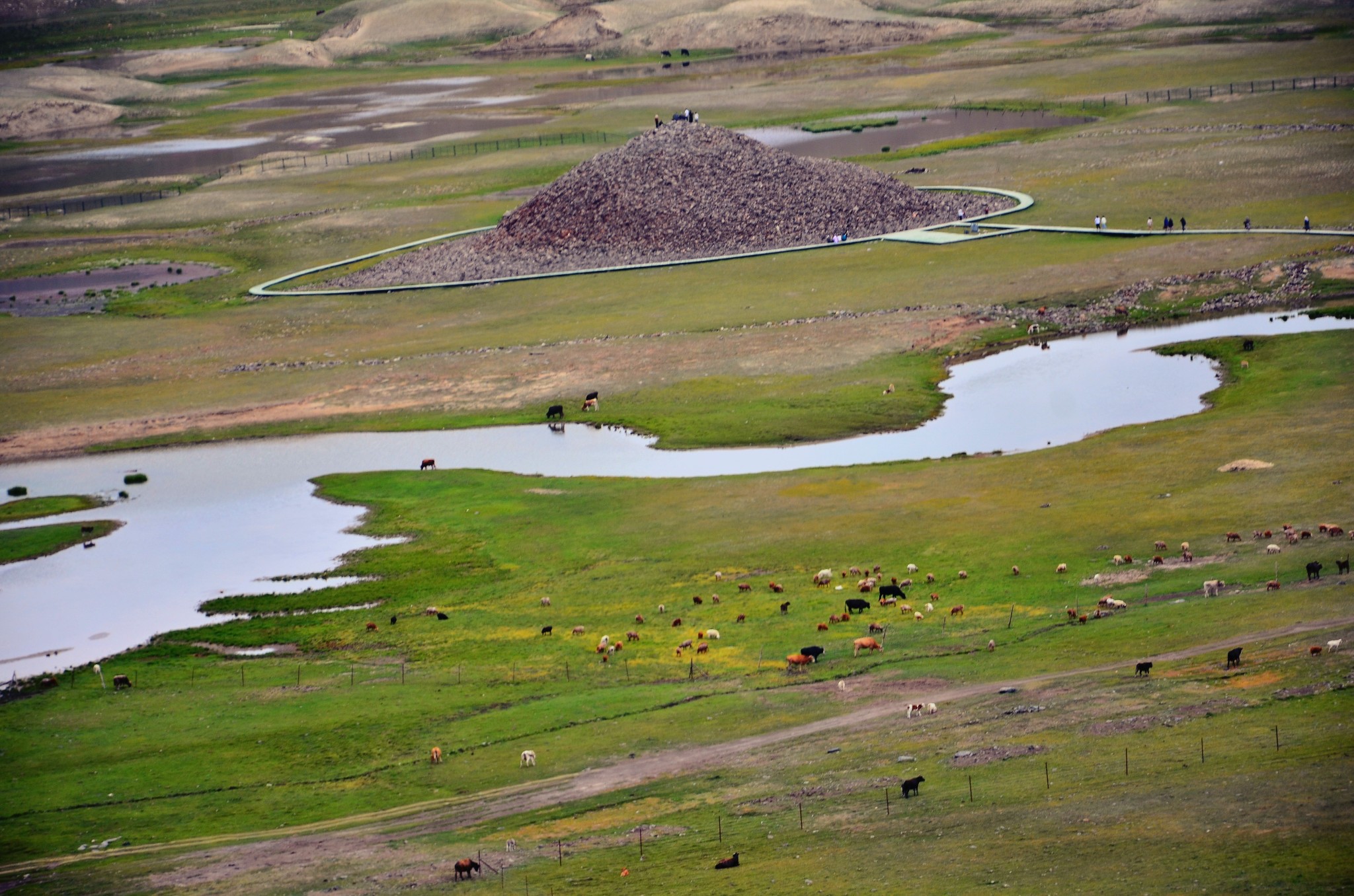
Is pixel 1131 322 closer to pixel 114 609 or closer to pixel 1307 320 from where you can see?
pixel 1307 320

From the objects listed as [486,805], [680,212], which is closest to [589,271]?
[680,212]

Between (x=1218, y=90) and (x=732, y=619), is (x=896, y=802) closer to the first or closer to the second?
(x=732, y=619)

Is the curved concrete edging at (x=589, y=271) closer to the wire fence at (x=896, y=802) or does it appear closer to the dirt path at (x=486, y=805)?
the dirt path at (x=486, y=805)

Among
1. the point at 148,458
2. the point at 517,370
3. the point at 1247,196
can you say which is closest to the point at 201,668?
the point at 148,458

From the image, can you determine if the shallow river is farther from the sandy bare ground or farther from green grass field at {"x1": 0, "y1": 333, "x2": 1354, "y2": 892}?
the sandy bare ground

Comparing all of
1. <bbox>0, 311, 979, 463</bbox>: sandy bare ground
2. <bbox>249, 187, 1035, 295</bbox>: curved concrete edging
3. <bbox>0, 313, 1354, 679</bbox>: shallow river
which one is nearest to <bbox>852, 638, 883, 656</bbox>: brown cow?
<bbox>0, 313, 1354, 679</bbox>: shallow river
